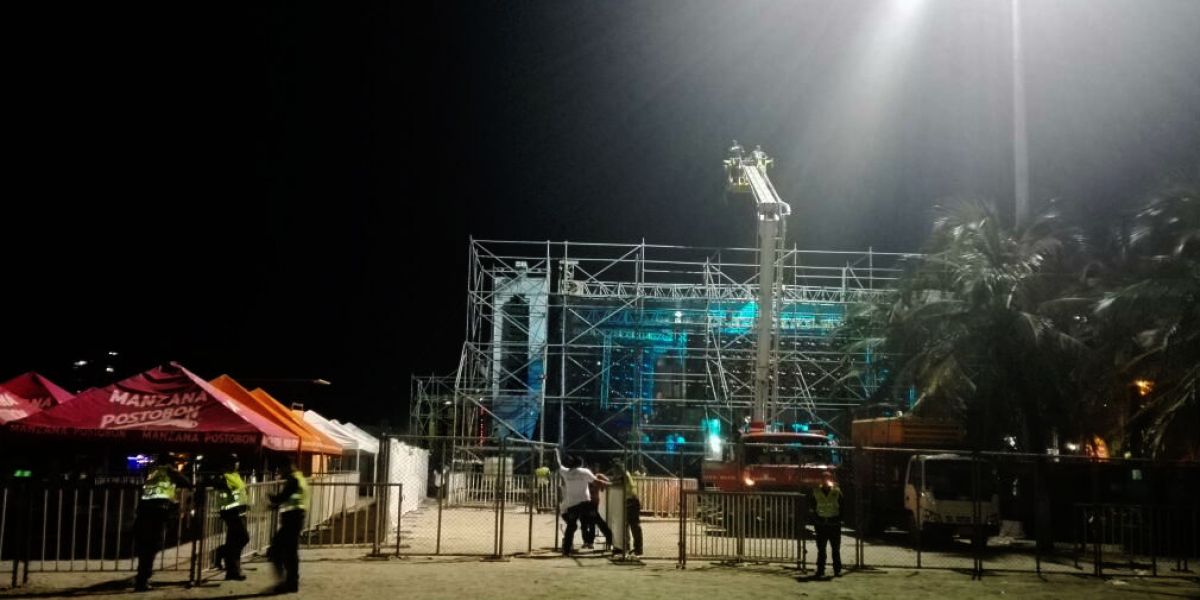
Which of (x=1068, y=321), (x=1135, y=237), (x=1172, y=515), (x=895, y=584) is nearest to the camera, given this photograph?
(x=895, y=584)

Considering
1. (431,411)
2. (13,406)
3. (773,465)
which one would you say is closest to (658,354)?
(431,411)

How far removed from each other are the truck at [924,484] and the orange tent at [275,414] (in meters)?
10.2

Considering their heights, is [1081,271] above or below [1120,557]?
above

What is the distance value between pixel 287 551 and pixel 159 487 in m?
1.74

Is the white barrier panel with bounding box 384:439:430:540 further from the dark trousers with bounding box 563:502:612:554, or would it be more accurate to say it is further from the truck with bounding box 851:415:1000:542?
the truck with bounding box 851:415:1000:542

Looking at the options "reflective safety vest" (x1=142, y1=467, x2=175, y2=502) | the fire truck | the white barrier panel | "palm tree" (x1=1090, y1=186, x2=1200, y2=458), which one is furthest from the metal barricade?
"palm tree" (x1=1090, y1=186, x2=1200, y2=458)

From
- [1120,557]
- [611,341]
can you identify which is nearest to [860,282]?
[611,341]

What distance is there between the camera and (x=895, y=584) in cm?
1509

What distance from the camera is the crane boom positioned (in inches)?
1235

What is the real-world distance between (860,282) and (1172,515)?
26430mm

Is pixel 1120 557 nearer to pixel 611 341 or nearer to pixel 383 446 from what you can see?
pixel 383 446

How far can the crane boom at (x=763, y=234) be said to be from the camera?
31.4 m

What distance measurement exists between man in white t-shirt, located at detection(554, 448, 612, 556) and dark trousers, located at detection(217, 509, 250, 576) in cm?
567

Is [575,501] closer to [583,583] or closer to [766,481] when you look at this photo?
[583,583]
